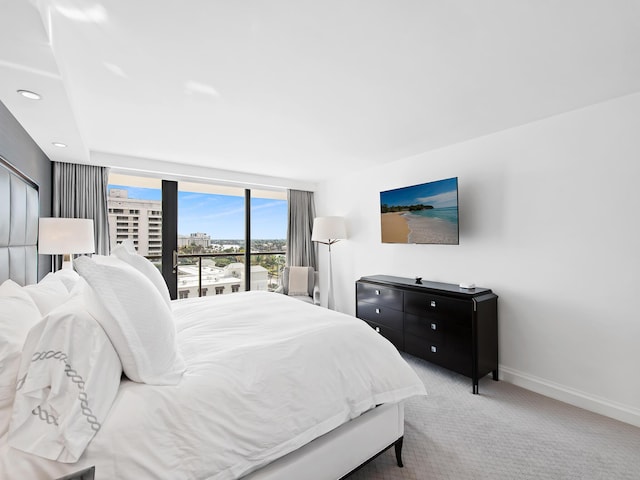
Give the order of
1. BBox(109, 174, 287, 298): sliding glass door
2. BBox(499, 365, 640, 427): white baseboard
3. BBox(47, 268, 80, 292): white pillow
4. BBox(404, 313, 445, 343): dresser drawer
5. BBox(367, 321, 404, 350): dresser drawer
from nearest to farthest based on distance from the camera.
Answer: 1. BBox(47, 268, 80, 292): white pillow
2. BBox(499, 365, 640, 427): white baseboard
3. BBox(404, 313, 445, 343): dresser drawer
4. BBox(367, 321, 404, 350): dresser drawer
5. BBox(109, 174, 287, 298): sliding glass door

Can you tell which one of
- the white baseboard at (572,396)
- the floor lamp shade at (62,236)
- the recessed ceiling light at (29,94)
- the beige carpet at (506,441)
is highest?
the recessed ceiling light at (29,94)

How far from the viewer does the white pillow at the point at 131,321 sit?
46.0 inches

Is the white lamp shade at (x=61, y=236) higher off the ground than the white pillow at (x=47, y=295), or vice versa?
the white lamp shade at (x=61, y=236)

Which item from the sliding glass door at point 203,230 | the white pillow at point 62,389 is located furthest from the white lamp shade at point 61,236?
the white pillow at point 62,389

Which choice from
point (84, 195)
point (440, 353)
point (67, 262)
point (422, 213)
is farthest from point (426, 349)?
point (84, 195)

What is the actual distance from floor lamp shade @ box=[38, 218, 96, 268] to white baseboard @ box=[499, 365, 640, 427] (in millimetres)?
4194

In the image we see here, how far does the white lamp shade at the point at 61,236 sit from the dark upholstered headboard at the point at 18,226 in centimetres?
8

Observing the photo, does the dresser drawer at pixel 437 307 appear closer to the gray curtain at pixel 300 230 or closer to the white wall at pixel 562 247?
the white wall at pixel 562 247

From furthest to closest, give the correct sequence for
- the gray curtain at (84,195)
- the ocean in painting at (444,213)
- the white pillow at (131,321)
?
the gray curtain at (84,195)
the ocean in painting at (444,213)
the white pillow at (131,321)

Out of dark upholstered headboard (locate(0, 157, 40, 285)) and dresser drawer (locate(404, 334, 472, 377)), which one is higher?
dark upholstered headboard (locate(0, 157, 40, 285))

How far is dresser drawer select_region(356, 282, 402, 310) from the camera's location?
3.36 meters

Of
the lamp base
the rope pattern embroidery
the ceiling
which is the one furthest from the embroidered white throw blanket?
the rope pattern embroidery

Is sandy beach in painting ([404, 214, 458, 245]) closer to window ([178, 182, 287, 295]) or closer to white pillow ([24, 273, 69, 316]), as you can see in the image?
window ([178, 182, 287, 295])

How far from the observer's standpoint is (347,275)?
4855 millimetres
